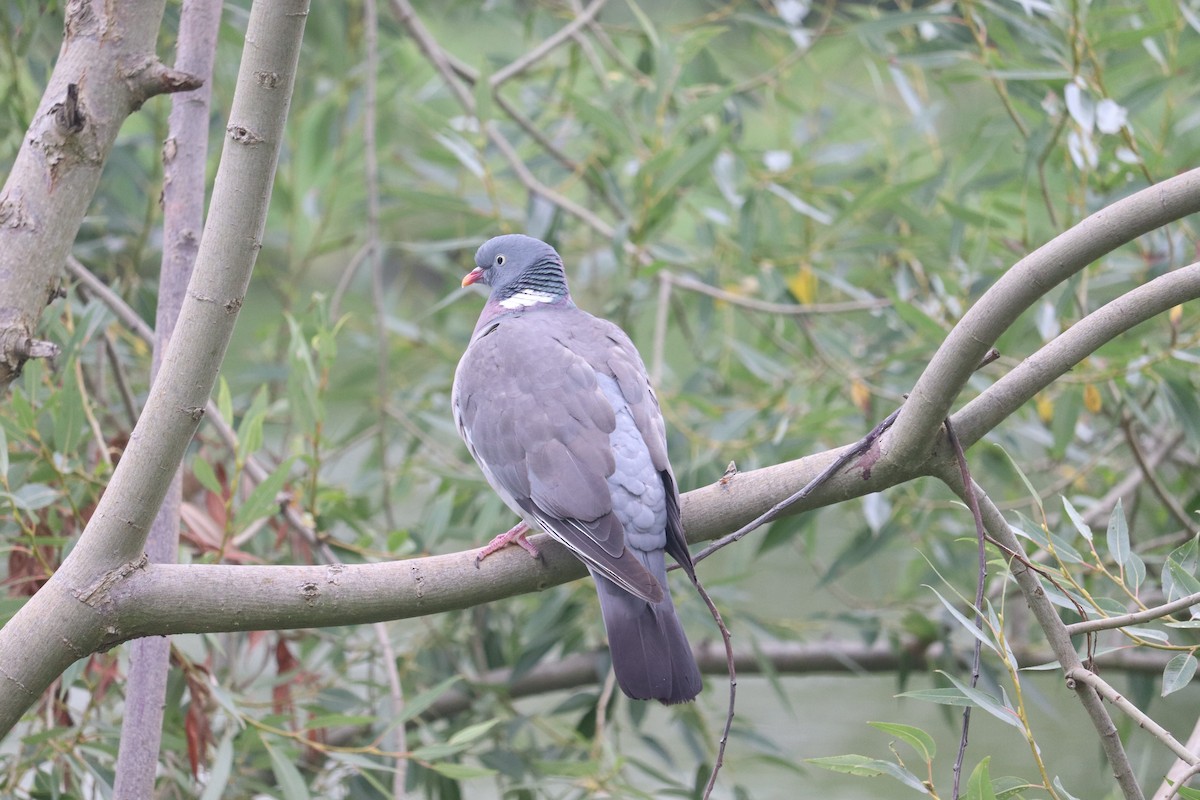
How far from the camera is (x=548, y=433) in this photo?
63.8 inches

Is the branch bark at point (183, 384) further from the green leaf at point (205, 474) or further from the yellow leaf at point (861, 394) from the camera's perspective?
the yellow leaf at point (861, 394)

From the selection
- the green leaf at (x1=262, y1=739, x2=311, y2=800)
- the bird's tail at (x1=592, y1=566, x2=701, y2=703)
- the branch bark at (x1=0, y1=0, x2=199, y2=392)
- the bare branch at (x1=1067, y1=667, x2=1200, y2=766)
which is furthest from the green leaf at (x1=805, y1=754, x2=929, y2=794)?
the branch bark at (x1=0, y1=0, x2=199, y2=392)

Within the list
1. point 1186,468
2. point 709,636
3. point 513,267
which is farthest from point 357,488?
point 1186,468

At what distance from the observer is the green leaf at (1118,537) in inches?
45.5

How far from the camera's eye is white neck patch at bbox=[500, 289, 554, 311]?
207cm

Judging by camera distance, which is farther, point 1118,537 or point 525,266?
point 525,266

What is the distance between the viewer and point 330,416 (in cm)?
348

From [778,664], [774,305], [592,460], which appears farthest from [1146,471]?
[592,460]

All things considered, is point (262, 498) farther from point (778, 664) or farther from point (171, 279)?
point (778, 664)

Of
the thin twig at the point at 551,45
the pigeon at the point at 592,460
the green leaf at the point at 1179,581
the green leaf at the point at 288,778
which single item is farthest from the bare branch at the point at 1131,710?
the thin twig at the point at 551,45

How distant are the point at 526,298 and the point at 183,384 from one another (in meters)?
1.06

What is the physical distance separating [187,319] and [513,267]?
1.12 meters

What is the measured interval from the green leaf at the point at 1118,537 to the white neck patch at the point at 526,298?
115 centimetres

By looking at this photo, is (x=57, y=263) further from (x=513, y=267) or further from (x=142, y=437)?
(x=513, y=267)
